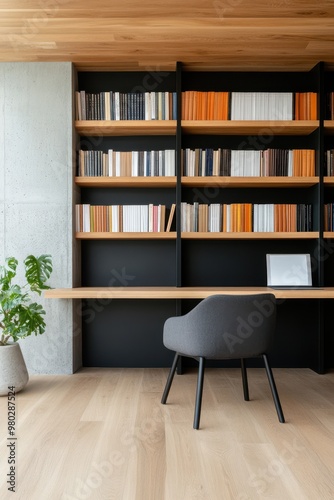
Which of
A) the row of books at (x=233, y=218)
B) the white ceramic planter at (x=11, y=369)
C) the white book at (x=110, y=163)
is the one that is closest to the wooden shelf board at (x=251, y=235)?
the row of books at (x=233, y=218)

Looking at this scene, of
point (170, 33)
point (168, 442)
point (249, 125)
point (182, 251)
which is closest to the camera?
point (168, 442)

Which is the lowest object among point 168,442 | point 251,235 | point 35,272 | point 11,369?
point 168,442

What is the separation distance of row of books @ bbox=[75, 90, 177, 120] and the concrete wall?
15cm

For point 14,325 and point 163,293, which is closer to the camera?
point 14,325

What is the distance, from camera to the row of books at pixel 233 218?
4137 millimetres

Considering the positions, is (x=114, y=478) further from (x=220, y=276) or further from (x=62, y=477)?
(x=220, y=276)

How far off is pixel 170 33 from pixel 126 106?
752 millimetres

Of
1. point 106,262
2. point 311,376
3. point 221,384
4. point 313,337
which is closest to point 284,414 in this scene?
point 221,384

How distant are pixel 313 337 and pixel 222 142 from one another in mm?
1978

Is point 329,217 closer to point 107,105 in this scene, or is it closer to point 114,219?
point 114,219

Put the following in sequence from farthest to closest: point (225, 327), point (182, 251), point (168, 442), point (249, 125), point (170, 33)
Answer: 1. point (182, 251)
2. point (249, 125)
3. point (170, 33)
4. point (225, 327)
5. point (168, 442)

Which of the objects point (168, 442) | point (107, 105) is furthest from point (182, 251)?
point (168, 442)

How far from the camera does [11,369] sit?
11.4ft

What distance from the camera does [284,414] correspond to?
3055 mm
